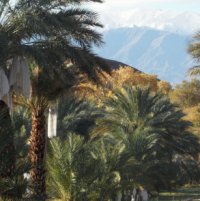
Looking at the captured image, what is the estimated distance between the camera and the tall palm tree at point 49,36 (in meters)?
16.6

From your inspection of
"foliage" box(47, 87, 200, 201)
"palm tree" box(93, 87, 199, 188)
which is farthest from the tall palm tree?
"palm tree" box(93, 87, 199, 188)

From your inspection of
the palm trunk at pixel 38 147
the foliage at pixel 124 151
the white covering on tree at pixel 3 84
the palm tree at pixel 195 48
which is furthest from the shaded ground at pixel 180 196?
the white covering on tree at pixel 3 84

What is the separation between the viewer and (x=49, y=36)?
17391 millimetres

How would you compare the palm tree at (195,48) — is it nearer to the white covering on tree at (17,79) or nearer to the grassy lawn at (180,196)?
the grassy lawn at (180,196)

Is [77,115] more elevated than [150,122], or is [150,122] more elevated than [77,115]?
[77,115]

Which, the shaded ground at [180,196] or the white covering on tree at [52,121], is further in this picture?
the shaded ground at [180,196]

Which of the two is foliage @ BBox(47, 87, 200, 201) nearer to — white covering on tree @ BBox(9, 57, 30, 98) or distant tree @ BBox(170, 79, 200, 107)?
white covering on tree @ BBox(9, 57, 30, 98)

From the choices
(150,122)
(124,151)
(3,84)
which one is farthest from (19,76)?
(150,122)

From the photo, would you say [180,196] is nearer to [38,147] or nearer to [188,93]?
[38,147]

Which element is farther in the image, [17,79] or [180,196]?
[180,196]

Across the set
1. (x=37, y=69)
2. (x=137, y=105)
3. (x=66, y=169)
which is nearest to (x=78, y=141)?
(x=66, y=169)

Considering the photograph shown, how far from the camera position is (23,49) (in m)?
17.0

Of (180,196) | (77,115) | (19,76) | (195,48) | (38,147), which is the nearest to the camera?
(19,76)

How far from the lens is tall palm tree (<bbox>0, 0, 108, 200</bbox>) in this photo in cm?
1658
